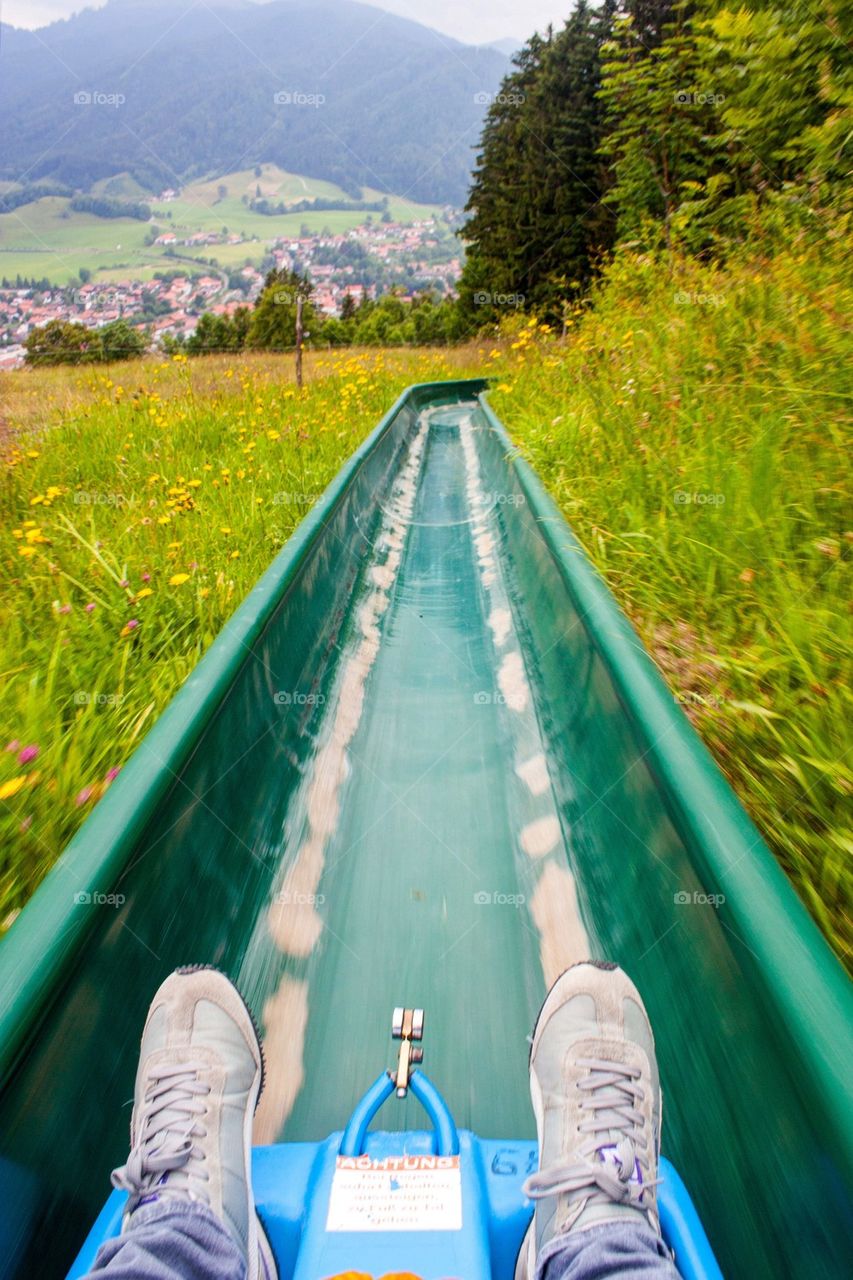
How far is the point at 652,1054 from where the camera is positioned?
3.89 feet

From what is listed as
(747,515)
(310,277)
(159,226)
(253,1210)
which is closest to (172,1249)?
(253,1210)

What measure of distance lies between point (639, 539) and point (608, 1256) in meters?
2.24

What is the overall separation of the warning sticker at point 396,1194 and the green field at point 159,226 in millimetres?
57843

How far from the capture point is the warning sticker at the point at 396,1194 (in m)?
1.00

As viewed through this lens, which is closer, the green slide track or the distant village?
the green slide track

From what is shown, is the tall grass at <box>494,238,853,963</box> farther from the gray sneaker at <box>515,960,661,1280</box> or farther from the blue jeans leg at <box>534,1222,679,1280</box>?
the blue jeans leg at <box>534,1222,679,1280</box>

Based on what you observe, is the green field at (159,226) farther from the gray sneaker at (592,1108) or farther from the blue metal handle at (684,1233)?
the blue metal handle at (684,1233)

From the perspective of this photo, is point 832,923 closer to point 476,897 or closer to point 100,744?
point 476,897

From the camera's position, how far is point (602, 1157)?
1.03 metres

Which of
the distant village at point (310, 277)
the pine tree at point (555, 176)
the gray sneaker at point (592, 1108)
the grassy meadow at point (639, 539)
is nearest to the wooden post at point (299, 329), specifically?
the grassy meadow at point (639, 539)

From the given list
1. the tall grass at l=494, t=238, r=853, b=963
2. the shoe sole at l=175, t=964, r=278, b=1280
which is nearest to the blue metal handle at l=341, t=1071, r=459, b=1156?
the shoe sole at l=175, t=964, r=278, b=1280

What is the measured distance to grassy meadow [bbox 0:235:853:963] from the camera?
60.9 inches

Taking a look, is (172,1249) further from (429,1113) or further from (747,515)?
(747,515)

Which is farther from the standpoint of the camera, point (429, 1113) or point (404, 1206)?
point (429, 1113)
